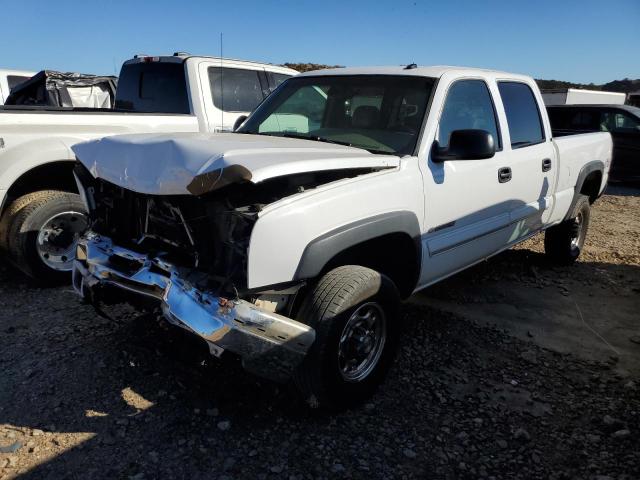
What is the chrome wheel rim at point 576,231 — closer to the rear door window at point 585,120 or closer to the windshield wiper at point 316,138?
the windshield wiper at point 316,138

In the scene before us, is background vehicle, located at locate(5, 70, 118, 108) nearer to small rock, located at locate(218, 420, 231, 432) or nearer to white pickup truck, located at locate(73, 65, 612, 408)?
white pickup truck, located at locate(73, 65, 612, 408)

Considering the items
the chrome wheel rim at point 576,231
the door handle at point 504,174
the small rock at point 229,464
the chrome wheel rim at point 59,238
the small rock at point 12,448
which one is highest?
the door handle at point 504,174

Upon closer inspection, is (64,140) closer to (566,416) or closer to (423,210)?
(423,210)

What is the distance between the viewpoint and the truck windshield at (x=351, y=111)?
335 centimetres

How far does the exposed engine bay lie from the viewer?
7.65 ft

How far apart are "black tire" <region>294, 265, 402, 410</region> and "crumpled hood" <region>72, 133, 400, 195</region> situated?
0.59 m

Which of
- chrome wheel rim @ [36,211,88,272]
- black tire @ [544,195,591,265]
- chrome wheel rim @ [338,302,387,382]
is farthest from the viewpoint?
black tire @ [544,195,591,265]

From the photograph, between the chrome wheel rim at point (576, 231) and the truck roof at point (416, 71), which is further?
the chrome wheel rim at point (576, 231)

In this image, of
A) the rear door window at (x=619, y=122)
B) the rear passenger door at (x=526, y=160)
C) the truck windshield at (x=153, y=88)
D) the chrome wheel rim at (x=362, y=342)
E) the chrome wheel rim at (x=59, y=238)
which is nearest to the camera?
the chrome wheel rim at (x=362, y=342)

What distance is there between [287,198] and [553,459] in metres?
1.87

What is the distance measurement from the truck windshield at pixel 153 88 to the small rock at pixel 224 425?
378 centimetres

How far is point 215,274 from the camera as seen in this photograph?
2.42 m

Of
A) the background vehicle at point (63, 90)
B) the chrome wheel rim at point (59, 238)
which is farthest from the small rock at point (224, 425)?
the background vehicle at point (63, 90)

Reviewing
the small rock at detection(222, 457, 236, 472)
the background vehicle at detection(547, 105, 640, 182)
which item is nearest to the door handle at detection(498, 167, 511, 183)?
the small rock at detection(222, 457, 236, 472)
